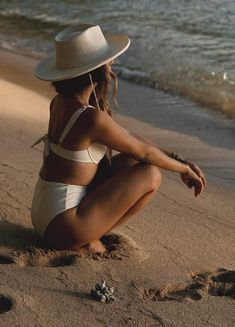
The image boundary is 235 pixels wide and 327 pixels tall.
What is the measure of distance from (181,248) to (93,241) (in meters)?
0.52

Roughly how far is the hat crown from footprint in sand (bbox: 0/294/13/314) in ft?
3.90

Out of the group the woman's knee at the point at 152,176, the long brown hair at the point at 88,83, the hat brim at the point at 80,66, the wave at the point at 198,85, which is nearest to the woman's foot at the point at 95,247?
the woman's knee at the point at 152,176

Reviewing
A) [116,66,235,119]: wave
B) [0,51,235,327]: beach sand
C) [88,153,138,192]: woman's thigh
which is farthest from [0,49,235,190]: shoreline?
[88,153,138,192]: woman's thigh

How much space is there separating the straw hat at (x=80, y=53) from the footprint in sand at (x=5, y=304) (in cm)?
109

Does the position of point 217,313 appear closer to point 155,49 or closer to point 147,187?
point 147,187

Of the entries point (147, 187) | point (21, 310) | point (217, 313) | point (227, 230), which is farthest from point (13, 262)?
point (227, 230)

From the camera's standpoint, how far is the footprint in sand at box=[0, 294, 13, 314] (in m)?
3.12

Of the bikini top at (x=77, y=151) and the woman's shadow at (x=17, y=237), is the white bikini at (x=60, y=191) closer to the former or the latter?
the bikini top at (x=77, y=151)

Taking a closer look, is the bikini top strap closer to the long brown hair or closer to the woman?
the woman

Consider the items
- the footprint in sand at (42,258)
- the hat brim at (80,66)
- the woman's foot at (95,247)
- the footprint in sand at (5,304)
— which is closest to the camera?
the footprint in sand at (5,304)

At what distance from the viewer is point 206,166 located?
563 cm

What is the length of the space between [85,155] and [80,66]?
1.48ft

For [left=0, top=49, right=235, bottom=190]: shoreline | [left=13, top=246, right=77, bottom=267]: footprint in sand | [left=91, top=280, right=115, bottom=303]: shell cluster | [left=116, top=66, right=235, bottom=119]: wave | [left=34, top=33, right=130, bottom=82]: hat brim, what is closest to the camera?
[left=91, top=280, right=115, bottom=303]: shell cluster

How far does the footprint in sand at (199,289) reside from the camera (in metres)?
3.40
